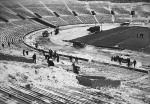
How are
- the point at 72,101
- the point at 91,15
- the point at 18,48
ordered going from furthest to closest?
the point at 91,15, the point at 18,48, the point at 72,101

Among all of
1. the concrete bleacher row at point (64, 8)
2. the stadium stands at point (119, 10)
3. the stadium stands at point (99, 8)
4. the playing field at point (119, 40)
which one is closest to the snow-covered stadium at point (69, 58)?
the playing field at point (119, 40)

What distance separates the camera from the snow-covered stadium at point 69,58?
17688mm

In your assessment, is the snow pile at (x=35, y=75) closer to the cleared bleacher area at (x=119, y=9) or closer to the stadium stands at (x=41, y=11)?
the stadium stands at (x=41, y=11)

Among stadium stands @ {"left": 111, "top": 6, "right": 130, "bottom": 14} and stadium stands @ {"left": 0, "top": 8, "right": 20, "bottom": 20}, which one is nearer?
stadium stands @ {"left": 0, "top": 8, "right": 20, "bottom": 20}

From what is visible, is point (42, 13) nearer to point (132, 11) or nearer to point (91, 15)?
point (91, 15)

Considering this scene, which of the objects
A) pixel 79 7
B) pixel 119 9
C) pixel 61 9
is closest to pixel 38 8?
pixel 61 9

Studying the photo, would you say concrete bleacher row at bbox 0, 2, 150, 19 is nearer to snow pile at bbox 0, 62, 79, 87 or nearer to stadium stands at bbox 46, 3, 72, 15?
stadium stands at bbox 46, 3, 72, 15

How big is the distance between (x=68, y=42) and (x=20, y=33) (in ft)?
42.3

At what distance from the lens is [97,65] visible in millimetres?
26516

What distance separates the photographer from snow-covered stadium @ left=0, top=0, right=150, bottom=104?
17688mm

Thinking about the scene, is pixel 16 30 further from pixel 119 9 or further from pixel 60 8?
pixel 119 9

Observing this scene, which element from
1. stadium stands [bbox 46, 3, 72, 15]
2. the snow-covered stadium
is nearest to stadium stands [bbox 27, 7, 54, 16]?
the snow-covered stadium

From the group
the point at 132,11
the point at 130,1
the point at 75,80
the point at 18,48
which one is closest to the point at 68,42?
the point at 18,48

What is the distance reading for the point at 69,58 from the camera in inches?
1165
